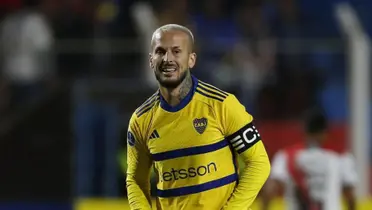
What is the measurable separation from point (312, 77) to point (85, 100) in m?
2.27

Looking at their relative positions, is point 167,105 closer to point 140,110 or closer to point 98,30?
point 140,110

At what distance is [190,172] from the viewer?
5012mm

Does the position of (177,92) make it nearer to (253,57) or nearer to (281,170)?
(281,170)

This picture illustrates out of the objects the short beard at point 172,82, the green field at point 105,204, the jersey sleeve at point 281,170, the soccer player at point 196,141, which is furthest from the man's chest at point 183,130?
the green field at point 105,204

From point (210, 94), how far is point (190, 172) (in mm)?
359

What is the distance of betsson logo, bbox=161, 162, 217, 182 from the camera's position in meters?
4.99

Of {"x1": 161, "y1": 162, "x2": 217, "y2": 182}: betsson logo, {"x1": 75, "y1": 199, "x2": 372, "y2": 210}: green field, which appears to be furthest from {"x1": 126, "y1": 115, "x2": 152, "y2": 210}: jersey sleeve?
{"x1": 75, "y1": 199, "x2": 372, "y2": 210}: green field

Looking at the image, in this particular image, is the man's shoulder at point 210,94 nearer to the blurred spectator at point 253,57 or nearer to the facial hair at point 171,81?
the facial hair at point 171,81

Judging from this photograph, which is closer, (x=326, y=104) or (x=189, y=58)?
(x=189, y=58)

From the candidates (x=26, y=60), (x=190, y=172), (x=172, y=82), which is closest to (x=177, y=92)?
(x=172, y=82)

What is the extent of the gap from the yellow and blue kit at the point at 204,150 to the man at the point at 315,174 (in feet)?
9.04

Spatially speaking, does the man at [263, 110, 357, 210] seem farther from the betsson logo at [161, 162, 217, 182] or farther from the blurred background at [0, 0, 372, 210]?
the betsson logo at [161, 162, 217, 182]

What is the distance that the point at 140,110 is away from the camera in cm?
515

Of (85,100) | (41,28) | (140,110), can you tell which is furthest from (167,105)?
(41,28)
